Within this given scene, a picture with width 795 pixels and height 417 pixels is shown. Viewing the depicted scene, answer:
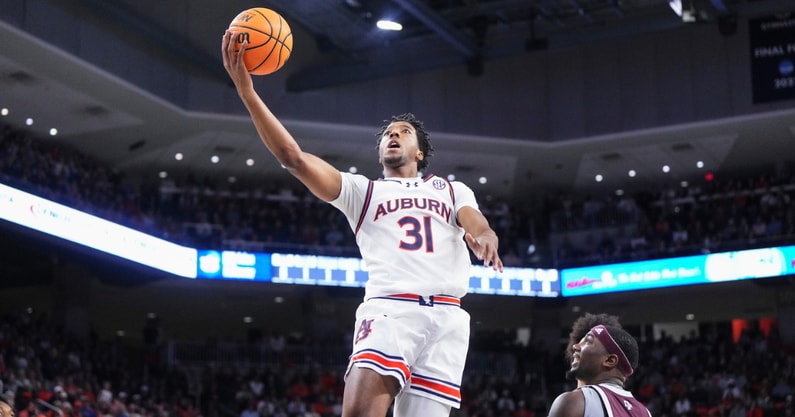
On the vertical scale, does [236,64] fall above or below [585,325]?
above

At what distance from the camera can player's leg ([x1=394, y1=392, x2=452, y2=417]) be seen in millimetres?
5961

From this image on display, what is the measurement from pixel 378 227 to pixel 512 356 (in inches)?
1165

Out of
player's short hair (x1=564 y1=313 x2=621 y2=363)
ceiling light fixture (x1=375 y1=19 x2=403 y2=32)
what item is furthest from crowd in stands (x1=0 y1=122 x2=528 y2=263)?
player's short hair (x1=564 y1=313 x2=621 y2=363)

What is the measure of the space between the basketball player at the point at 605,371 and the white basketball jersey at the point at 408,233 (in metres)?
0.97

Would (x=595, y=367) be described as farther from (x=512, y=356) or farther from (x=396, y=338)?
(x=512, y=356)

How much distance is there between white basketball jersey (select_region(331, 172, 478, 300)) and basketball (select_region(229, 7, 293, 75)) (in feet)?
2.66

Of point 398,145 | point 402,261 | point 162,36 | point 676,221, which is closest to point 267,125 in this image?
point 398,145

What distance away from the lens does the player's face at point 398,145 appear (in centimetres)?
642

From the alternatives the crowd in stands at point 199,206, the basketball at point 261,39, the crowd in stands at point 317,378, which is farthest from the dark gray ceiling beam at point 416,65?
the basketball at point 261,39

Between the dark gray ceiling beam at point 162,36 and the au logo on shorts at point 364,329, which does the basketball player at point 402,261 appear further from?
the dark gray ceiling beam at point 162,36

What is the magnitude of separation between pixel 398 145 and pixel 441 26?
2393cm

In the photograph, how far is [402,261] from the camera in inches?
239

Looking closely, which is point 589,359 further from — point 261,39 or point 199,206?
point 199,206

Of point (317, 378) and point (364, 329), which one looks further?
point (317, 378)
